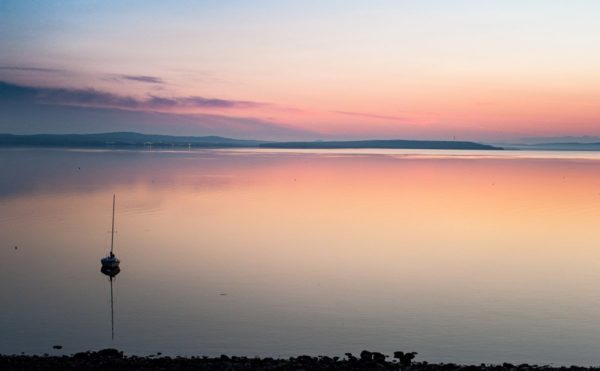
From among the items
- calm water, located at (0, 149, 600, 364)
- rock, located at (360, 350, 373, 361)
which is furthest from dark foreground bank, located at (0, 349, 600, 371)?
calm water, located at (0, 149, 600, 364)

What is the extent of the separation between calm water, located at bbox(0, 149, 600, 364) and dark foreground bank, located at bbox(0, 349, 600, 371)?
76cm

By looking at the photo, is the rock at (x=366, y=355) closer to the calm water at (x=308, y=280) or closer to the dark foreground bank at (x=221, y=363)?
the dark foreground bank at (x=221, y=363)

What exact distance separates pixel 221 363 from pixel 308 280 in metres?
6.04

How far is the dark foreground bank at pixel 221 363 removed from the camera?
8781mm

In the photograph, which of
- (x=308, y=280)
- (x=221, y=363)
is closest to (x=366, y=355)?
(x=221, y=363)

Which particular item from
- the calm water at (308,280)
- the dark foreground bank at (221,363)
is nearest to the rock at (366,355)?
the dark foreground bank at (221,363)

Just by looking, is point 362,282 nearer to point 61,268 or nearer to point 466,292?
point 466,292

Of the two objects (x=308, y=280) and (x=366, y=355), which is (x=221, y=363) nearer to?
(x=366, y=355)

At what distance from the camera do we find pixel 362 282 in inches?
583

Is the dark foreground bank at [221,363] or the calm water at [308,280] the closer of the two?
the dark foreground bank at [221,363]

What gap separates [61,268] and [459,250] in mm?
10618

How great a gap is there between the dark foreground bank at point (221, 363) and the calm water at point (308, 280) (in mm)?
757

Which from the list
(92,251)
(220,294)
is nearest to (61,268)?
(92,251)

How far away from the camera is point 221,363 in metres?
9.16
